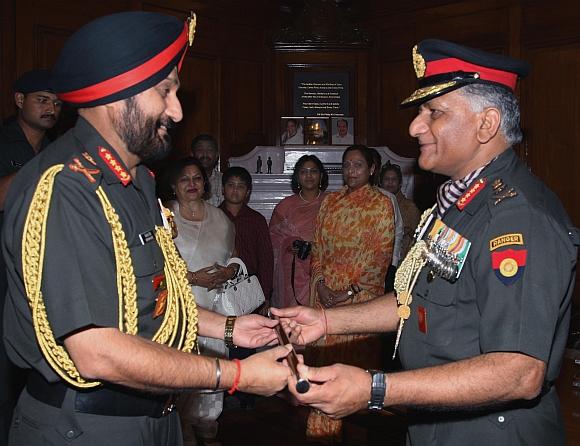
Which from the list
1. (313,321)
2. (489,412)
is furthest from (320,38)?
(489,412)

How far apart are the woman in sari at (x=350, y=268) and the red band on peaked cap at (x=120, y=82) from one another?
249 centimetres

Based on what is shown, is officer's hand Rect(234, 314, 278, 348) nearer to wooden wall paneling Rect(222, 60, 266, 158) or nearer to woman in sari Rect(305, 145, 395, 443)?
woman in sari Rect(305, 145, 395, 443)

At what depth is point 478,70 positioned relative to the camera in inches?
68.5

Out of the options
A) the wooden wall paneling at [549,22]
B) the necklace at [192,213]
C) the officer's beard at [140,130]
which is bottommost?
the necklace at [192,213]

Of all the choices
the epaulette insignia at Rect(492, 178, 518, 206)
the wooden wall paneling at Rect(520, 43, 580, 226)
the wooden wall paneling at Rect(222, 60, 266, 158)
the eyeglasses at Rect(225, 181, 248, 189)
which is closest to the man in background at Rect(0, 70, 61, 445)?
the eyeglasses at Rect(225, 181, 248, 189)

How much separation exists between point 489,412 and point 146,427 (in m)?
0.81

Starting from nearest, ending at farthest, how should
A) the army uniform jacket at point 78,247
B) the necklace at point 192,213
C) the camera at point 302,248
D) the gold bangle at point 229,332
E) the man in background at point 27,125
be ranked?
the army uniform jacket at point 78,247, the gold bangle at point 229,332, the man in background at point 27,125, the necklace at point 192,213, the camera at point 302,248

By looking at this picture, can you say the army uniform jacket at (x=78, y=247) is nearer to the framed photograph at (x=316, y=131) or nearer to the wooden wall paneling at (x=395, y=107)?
the framed photograph at (x=316, y=131)

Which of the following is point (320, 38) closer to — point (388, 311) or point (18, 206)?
point (388, 311)

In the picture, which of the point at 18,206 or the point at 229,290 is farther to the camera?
the point at 229,290

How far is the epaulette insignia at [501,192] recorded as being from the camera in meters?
1.61

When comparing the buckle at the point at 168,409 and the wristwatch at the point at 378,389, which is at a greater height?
the wristwatch at the point at 378,389

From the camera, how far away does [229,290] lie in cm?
395

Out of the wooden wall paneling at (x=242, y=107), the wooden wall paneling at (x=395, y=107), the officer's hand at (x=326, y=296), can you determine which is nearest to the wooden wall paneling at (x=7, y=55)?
the wooden wall paneling at (x=242, y=107)
